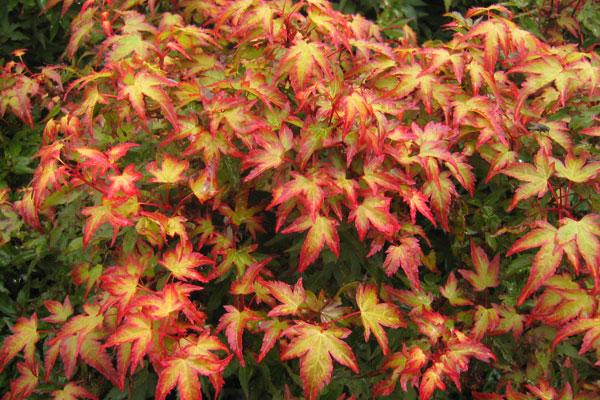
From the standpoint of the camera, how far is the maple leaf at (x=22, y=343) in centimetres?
189

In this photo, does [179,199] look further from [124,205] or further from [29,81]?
[29,81]

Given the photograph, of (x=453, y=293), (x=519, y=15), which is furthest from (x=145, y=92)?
(x=519, y=15)

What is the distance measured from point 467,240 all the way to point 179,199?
96cm

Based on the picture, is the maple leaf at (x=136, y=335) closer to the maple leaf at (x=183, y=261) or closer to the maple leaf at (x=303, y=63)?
the maple leaf at (x=183, y=261)

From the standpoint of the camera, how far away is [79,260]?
212 cm

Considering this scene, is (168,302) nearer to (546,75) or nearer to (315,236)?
(315,236)

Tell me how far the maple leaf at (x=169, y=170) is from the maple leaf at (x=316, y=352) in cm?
55

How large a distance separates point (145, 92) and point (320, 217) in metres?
0.63

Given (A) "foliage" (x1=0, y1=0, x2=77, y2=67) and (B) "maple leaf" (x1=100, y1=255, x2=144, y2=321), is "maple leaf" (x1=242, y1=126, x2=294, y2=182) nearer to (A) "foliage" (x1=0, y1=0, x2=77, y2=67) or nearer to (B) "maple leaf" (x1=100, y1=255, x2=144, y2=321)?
(B) "maple leaf" (x1=100, y1=255, x2=144, y2=321)

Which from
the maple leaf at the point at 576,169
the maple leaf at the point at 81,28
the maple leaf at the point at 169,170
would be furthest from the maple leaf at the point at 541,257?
the maple leaf at the point at 81,28

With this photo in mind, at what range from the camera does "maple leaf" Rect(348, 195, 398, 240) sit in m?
1.70

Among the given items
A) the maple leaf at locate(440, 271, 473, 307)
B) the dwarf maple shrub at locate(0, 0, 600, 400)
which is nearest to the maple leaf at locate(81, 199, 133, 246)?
the dwarf maple shrub at locate(0, 0, 600, 400)

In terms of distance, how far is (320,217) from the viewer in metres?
1.71

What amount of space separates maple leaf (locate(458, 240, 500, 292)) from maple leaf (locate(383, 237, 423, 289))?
0.24m
